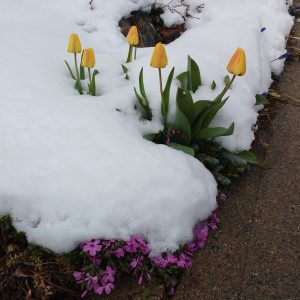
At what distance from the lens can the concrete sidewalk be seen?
1.51 metres

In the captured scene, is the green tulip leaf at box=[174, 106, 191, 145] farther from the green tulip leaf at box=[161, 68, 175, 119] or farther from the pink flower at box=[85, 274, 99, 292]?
the pink flower at box=[85, 274, 99, 292]

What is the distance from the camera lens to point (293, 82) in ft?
9.62

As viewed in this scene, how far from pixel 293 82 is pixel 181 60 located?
1152mm

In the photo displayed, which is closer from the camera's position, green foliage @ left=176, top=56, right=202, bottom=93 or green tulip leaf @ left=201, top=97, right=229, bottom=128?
green tulip leaf @ left=201, top=97, right=229, bottom=128

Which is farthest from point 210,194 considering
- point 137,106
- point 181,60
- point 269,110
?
point 269,110

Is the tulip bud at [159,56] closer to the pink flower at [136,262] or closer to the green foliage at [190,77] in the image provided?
the green foliage at [190,77]

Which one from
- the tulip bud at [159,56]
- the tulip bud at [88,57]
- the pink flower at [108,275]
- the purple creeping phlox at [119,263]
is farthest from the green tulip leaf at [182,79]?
the pink flower at [108,275]

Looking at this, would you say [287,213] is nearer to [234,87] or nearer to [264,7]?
→ [234,87]

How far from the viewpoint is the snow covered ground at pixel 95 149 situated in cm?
152

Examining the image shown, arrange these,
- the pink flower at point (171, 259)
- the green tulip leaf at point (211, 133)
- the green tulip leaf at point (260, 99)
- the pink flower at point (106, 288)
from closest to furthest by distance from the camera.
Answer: the pink flower at point (106, 288), the pink flower at point (171, 259), the green tulip leaf at point (211, 133), the green tulip leaf at point (260, 99)

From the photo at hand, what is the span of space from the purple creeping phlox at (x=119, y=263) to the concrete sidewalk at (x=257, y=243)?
0.09 m

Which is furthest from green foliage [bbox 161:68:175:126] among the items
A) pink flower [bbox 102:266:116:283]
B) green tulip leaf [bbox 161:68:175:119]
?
pink flower [bbox 102:266:116:283]

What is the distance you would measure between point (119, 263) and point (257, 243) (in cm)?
62

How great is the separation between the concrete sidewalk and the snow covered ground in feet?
0.51
